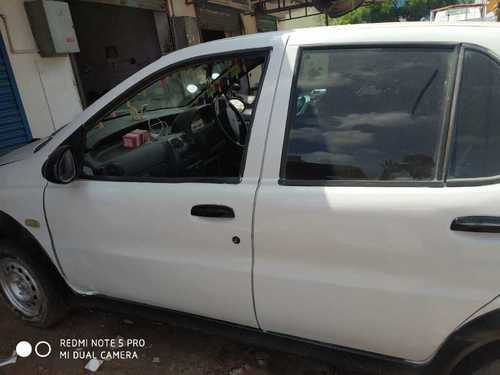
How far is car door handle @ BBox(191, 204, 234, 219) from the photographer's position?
5.45 feet

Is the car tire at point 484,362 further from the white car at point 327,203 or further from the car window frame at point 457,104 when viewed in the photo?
the car window frame at point 457,104

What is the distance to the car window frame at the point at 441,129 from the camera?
140cm

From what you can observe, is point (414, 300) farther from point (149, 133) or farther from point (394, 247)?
point (149, 133)

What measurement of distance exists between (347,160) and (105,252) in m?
1.35

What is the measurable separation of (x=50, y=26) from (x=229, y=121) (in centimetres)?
383

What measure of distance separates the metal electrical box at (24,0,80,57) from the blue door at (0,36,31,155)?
20.5 inches

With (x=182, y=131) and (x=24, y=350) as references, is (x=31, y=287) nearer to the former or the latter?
(x=24, y=350)

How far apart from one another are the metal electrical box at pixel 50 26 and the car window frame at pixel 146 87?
3787 mm

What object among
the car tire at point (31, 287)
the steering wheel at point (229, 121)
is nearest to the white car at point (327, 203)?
the car tire at point (31, 287)

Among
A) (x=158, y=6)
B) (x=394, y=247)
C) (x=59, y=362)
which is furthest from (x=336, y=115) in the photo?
(x=158, y=6)

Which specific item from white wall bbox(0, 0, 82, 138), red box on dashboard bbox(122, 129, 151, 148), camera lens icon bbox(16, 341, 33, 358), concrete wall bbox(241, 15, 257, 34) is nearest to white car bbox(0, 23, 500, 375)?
red box on dashboard bbox(122, 129, 151, 148)

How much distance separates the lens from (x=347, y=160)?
1.58m

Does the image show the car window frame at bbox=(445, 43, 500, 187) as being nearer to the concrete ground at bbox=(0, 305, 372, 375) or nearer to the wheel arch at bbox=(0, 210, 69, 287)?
the concrete ground at bbox=(0, 305, 372, 375)

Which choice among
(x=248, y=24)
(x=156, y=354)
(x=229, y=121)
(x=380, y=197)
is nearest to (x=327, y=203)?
(x=380, y=197)
